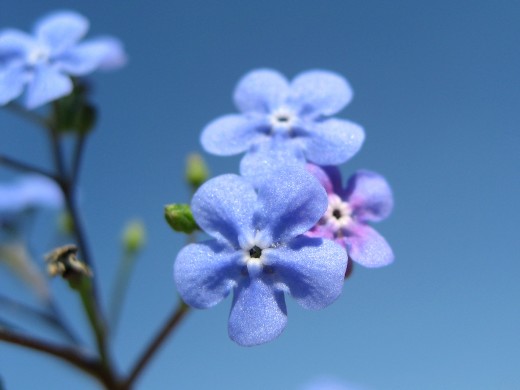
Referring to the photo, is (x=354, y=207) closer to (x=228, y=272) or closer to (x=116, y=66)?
(x=228, y=272)

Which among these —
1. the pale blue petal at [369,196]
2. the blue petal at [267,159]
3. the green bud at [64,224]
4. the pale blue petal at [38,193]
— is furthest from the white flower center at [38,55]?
the pale blue petal at [38,193]

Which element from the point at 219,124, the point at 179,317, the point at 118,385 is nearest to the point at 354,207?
the point at 219,124

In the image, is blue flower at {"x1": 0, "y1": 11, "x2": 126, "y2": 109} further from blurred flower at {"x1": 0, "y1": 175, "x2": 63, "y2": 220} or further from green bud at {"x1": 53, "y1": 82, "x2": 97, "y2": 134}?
blurred flower at {"x1": 0, "y1": 175, "x2": 63, "y2": 220}

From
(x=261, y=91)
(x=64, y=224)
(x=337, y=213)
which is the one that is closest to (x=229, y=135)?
(x=261, y=91)

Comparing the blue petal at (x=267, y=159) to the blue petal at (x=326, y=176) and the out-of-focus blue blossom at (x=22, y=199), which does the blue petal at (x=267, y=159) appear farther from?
the out-of-focus blue blossom at (x=22, y=199)

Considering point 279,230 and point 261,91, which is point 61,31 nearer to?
point 261,91

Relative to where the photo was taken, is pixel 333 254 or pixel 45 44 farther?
pixel 45 44
